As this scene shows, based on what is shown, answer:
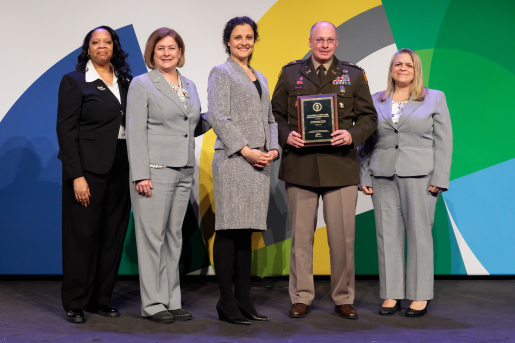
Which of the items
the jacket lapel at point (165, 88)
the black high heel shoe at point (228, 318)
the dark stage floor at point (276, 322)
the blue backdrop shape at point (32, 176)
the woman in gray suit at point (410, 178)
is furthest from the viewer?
the blue backdrop shape at point (32, 176)

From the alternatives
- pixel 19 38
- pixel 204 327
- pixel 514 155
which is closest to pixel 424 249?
pixel 204 327

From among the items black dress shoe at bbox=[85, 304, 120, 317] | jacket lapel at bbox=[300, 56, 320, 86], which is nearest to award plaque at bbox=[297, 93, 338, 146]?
jacket lapel at bbox=[300, 56, 320, 86]

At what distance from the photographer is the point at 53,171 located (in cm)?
395

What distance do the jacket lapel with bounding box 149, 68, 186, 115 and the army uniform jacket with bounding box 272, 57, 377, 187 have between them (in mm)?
637

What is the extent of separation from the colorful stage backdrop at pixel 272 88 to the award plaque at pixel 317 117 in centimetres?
142

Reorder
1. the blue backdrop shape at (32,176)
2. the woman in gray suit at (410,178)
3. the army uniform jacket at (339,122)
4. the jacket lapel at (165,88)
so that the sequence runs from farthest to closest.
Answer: the blue backdrop shape at (32,176) → the woman in gray suit at (410,178) → the army uniform jacket at (339,122) → the jacket lapel at (165,88)

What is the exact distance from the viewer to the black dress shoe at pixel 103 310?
108 inches

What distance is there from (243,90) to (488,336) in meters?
1.86

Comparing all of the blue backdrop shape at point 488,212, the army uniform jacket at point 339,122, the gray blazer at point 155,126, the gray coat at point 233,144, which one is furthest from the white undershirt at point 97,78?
the blue backdrop shape at point 488,212

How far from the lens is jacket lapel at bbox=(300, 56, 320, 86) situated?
110 inches

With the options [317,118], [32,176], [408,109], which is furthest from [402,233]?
[32,176]

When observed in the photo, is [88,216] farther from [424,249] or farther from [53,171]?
[424,249]

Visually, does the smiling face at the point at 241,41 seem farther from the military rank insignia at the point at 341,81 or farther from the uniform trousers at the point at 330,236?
the uniform trousers at the point at 330,236

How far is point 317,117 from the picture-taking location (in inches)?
102
